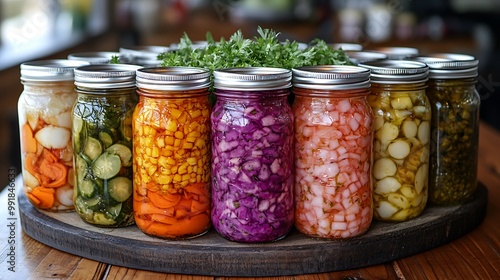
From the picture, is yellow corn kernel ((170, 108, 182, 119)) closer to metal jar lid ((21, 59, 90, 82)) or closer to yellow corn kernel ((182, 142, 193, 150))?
yellow corn kernel ((182, 142, 193, 150))

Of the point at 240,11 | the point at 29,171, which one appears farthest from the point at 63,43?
the point at 29,171

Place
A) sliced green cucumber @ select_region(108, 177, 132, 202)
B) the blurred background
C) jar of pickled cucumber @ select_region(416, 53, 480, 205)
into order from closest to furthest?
sliced green cucumber @ select_region(108, 177, 132, 202), jar of pickled cucumber @ select_region(416, 53, 480, 205), the blurred background

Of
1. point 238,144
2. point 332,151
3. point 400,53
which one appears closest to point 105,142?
point 238,144

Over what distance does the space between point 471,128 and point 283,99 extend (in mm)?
425

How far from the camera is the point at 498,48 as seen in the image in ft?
14.6

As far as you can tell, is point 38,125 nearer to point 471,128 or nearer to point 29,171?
point 29,171

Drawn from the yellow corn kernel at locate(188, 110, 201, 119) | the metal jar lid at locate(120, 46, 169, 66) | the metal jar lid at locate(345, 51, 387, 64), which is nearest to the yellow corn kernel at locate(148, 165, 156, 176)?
the yellow corn kernel at locate(188, 110, 201, 119)

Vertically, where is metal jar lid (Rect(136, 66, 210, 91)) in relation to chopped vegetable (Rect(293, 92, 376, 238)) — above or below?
above

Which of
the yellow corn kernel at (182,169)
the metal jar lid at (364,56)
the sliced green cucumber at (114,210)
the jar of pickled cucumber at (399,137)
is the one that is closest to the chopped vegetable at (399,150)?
the jar of pickled cucumber at (399,137)

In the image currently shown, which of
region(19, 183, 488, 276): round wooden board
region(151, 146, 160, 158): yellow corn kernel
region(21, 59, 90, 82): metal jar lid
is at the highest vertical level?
region(21, 59, 90, 82): metal jar lid

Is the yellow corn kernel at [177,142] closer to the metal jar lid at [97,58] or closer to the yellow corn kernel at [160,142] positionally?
the yellow corn kernel at [160,142]

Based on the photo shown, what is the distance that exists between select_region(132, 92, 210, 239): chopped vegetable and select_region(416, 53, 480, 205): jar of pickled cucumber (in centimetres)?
A: 45

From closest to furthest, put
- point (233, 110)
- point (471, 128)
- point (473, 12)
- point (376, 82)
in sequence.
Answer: point (233, 110), point (376, 82), point (471, 128), point (473, 12)

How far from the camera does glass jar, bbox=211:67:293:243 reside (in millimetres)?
1078
